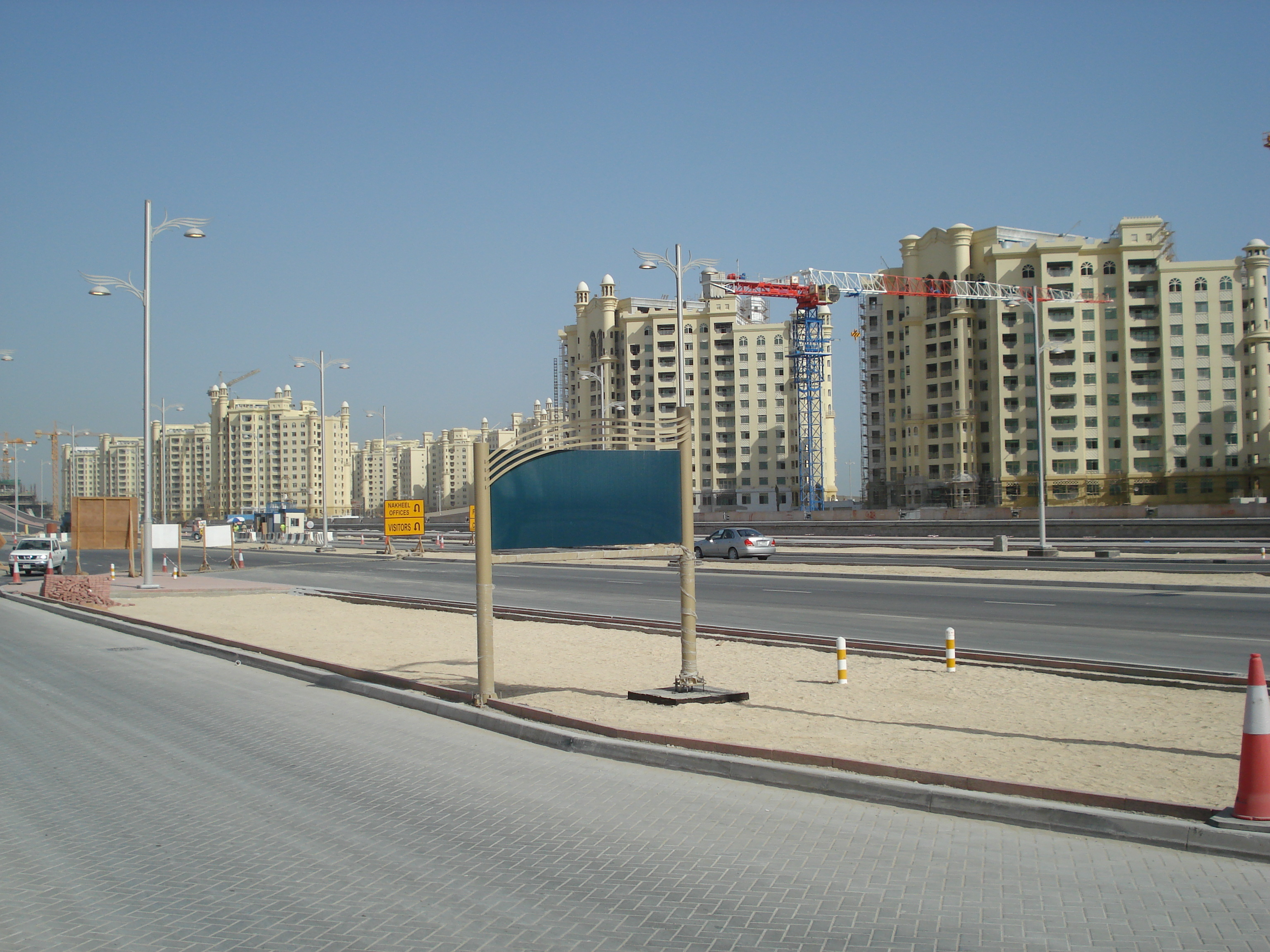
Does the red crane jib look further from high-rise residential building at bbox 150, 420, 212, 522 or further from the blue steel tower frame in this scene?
A: high-rise residential building at bbox 150, 420, 212, 522

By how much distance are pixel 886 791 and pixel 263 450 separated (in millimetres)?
163111

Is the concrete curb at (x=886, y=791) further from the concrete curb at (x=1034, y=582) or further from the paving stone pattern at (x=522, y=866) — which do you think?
the concrete curb at (x=1034, y=582)

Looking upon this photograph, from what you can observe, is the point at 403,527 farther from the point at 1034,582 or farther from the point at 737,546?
the point at 1034,582

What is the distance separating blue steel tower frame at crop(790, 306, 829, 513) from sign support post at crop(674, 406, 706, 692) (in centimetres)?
10048

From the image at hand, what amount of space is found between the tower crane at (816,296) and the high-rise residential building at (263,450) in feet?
258

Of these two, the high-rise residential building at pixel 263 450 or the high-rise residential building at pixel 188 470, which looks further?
the high-rise residential building at pixel 188 470

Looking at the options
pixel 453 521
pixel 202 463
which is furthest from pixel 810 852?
pixel 202 463

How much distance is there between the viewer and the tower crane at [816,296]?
97.8 m

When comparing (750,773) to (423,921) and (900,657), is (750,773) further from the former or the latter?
(900,657)

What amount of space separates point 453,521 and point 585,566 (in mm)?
78407

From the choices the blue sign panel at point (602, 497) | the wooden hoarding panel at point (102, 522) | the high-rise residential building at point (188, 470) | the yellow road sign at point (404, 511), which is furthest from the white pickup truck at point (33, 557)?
the high-rise residential building at point (188, 470)

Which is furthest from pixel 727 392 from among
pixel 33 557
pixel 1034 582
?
pixel 1034 582

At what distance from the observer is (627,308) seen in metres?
148

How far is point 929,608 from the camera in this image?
20.0 metres
